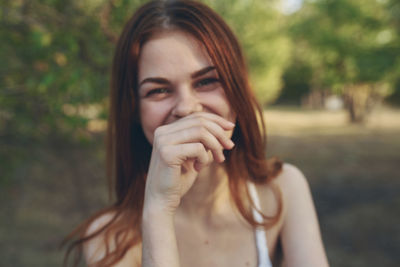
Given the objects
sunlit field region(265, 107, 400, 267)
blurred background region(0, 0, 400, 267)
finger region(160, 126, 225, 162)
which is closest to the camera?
finger region(160, 126, 225, 162)

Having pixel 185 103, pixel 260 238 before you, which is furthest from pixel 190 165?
pixel 260 238

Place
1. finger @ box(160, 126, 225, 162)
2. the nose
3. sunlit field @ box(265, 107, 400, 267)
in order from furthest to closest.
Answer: sunlit field @ box(265, 107, 400, 267), the nose, finger @ box(160, 126, 225, 162)

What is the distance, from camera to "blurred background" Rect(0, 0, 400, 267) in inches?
120

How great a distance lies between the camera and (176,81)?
1527 millimetres

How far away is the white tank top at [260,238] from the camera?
69.1 inches

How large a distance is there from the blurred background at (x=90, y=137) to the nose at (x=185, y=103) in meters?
1.12

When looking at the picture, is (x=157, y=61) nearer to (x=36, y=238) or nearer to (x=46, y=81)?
(x=46, y=81)

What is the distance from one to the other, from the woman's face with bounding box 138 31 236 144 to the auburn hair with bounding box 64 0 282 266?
39mm

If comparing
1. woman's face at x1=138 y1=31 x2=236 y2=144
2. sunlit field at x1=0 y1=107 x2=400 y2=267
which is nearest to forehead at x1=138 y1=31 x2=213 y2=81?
woman's face at x1=138 y1=31 x2=236 y2=144

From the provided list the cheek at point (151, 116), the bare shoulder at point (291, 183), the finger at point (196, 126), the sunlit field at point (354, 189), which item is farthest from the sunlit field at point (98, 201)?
the finger at point (196, 126)

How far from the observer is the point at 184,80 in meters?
1.52

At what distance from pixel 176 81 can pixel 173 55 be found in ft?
0.39

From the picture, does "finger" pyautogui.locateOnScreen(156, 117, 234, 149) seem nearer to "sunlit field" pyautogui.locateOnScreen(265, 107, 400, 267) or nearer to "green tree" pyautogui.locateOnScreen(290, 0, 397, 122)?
"sunlit field" pyautogui.locateOnScreen(265, 107, 400, 267)

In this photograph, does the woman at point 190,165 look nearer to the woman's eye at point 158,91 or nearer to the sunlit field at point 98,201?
the woman's eye at point 158,91
